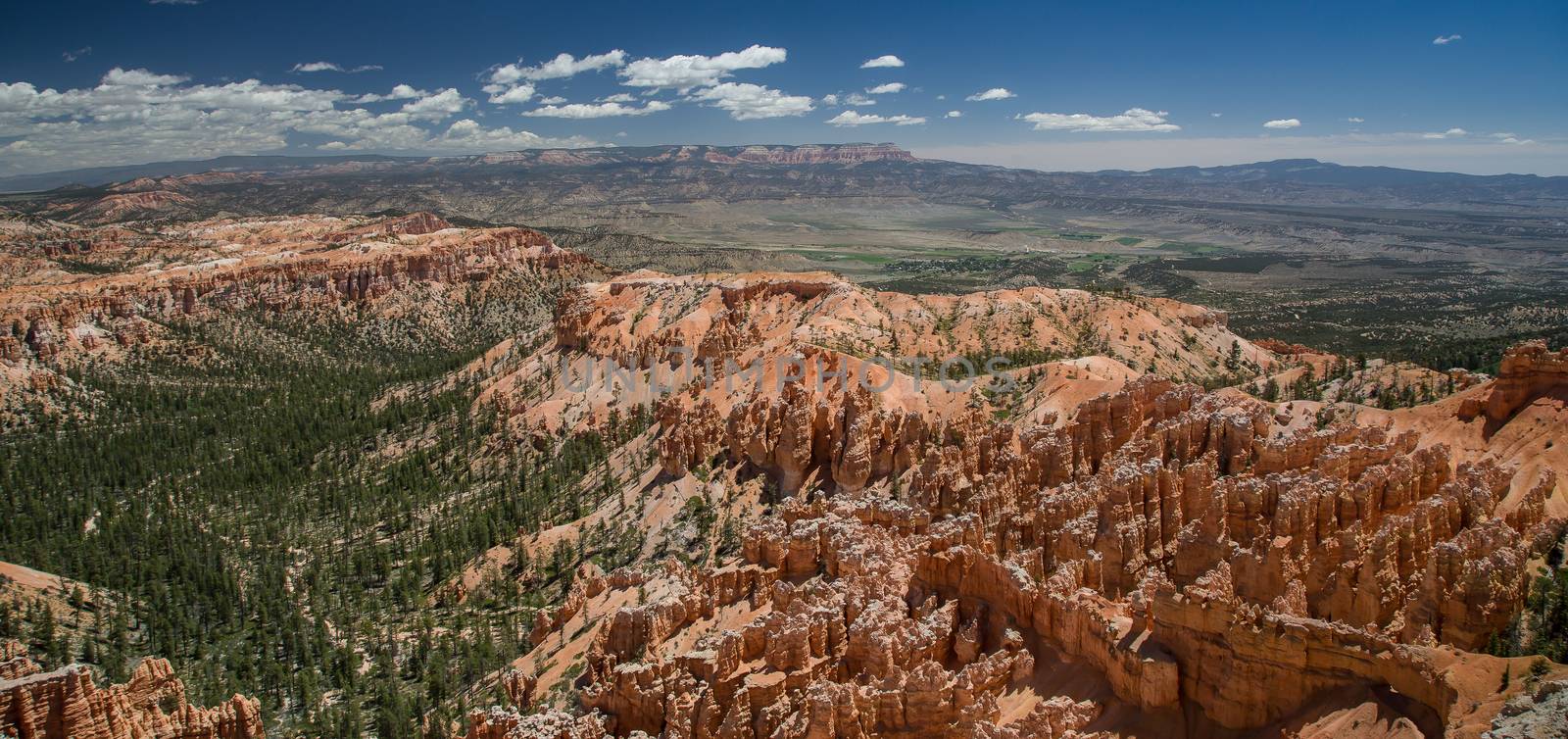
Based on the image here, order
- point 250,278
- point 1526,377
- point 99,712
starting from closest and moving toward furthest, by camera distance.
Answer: point 99,712
point 1526,377
point 250,278

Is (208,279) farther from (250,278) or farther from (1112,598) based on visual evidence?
(1112,598)

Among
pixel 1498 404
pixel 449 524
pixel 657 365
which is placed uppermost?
pixel 1498 404

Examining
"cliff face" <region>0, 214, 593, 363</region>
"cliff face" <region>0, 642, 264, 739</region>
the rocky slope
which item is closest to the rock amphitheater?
"cliff face" <region>0, 642, 264, 739</region>

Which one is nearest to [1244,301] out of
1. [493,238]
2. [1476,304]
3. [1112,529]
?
[1476,304]

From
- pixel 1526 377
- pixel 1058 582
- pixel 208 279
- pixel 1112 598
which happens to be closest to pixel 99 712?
pixel 1058 582

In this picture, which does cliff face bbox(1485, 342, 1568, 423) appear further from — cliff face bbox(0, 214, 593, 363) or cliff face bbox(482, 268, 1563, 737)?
cliff face bbox(0, 214, 593, 363)

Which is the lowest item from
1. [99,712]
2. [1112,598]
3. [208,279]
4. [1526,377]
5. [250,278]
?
[1112,598]

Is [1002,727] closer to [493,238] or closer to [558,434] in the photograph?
[558,434]

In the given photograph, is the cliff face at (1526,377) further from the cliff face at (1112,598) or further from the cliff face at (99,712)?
the cliff face at (99,712)

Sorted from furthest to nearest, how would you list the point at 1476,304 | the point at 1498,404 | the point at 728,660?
the point at 1476,304, the point at 1498,404, the point at 728,660
